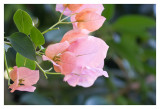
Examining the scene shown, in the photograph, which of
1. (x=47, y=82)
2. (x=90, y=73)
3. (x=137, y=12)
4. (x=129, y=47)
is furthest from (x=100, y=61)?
(x=137, y=12)

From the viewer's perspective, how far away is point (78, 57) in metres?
0.33

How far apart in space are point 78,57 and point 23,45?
0.07 meters

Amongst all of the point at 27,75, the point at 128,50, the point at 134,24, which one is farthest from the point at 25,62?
the point at 134,24

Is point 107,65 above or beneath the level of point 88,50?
beneath

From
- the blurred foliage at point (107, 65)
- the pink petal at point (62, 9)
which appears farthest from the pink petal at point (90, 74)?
the blurred foliage at point (107, 65)

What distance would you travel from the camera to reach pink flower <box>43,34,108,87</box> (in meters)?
0.33

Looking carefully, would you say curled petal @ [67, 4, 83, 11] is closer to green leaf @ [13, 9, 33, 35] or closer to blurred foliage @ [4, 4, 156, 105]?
green leaf @ [13, 9, 33, 35]

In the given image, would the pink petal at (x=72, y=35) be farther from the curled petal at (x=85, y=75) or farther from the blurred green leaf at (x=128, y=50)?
the blurred green leaf at (x=128, y=50)

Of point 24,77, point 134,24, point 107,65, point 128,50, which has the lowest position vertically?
point 107,65

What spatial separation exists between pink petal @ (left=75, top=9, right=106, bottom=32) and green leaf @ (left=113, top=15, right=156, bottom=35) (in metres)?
0.96

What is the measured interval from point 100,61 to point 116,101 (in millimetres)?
1016

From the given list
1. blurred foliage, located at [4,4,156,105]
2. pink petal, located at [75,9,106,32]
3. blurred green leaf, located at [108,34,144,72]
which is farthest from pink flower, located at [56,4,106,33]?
blurred green leaf, located at [108,34,144,72]

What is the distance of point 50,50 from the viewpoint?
0.33 metres

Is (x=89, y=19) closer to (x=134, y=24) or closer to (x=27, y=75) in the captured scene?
(x=27, y=75)
